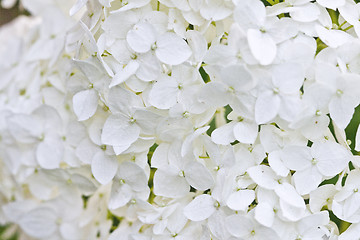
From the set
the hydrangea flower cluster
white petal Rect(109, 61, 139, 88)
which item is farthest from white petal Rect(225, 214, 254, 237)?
white petal Rect(109, 61, 139, 88)

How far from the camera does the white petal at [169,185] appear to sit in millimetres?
369

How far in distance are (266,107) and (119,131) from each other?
0.32 ft

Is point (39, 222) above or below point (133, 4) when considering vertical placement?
below

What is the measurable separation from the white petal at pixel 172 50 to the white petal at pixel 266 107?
0.17 ft

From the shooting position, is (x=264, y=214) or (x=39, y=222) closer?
(x=264, y=214)

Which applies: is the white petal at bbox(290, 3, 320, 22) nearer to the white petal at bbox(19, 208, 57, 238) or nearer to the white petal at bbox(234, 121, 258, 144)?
the white petal at bbox(234, 121, 258, 144)

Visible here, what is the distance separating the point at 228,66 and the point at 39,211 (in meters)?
0.22

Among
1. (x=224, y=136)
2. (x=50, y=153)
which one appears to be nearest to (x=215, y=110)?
(x=224, y=136)

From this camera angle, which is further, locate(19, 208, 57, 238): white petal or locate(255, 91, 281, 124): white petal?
locate(19, 208, 57, 238): white petal

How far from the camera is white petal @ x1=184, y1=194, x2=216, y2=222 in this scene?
0.36 metres

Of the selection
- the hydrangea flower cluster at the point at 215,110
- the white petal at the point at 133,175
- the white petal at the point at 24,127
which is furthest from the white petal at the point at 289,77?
the white petal at the point at 24,127

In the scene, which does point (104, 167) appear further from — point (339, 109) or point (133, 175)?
point (339, 109)

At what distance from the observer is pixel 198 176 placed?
0.36m

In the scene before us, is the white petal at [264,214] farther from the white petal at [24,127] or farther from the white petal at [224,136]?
the white petal at [24,127]
